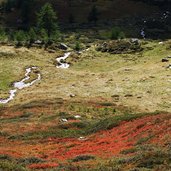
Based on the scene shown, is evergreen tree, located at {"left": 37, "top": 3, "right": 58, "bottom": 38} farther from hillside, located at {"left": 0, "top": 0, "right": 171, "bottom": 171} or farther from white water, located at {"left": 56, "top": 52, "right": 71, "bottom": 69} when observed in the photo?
white water, located at {"left": 56, "top": 52, "right": 71, "bottom": 69}

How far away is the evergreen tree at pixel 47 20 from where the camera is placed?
486ft

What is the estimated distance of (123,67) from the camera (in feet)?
369

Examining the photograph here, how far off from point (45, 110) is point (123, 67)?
5237cm

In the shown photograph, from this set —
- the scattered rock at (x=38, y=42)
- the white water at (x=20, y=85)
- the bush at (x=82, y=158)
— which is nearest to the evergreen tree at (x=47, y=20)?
the scattered rock at (x=38, y=42)

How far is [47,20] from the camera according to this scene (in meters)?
150

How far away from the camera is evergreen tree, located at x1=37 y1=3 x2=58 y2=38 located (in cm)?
14800

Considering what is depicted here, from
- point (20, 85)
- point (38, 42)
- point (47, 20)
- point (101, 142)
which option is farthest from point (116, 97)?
point (47, 20)

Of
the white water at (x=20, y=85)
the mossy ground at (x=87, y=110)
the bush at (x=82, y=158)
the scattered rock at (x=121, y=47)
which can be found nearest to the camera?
the bush at (x=82, y=158)

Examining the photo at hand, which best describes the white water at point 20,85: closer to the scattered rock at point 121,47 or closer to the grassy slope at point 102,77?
the grassy slope at point 102,77

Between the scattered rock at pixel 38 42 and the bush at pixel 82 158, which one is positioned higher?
the bush at pixel 82 158

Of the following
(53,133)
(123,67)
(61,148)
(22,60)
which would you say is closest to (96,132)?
(53,133)

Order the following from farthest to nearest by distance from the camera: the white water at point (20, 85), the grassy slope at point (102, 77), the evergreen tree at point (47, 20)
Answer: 1. the evergreen tree at point (47, 20)
2. the white water at point (20, 85)
3. the grassy slope at point (102, 77)

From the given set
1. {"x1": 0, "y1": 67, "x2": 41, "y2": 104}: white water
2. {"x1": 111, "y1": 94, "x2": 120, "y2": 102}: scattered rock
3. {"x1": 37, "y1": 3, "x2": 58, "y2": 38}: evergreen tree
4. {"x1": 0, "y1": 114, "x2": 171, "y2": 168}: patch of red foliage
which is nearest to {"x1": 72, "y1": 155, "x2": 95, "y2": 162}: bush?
{"x1": 0, "y1": 114, "x2": 171, "y2": 168}: patch of red foliage

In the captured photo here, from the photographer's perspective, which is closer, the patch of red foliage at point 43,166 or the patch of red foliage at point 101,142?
the patch of red foliage at point 43,166
